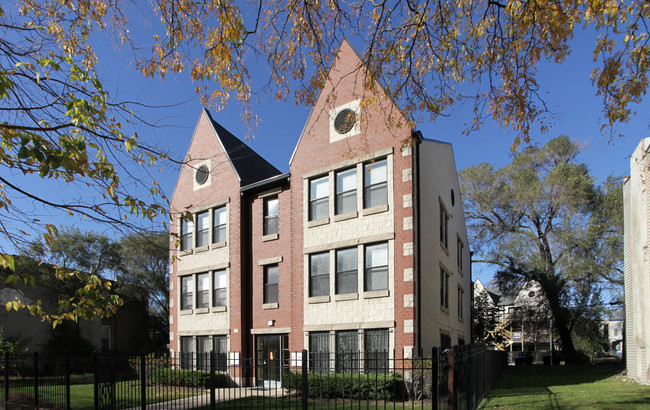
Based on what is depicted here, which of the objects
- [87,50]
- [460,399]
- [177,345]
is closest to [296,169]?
[177,345]

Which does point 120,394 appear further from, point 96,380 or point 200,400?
point 200,400

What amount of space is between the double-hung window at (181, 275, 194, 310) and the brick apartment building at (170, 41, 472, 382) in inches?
2.6

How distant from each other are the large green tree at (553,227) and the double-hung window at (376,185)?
20.7m

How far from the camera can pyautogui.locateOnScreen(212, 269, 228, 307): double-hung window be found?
72.6 ft

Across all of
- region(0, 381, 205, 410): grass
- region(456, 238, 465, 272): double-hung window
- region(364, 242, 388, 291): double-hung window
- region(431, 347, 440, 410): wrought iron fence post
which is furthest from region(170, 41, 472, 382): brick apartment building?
region(431, 347, 440, 410): wrought iron fence post

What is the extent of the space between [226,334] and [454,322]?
35.8 feet

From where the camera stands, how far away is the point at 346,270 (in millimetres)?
18188

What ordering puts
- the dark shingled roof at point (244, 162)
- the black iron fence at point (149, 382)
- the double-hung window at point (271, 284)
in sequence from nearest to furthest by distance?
the black iron fence at point (149, 382), the double-hung window at point (271, 284), the dark shingled roof at point (244, 162)

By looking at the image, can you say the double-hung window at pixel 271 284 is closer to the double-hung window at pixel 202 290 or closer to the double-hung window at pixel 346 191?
the double-hung window at pixel 202 290

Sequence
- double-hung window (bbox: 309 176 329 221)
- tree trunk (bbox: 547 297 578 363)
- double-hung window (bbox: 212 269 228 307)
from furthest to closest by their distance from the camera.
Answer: tree trunk (bbox: 547 297 578 363) → double-hung window (bbox: 212 269 228 307) → double-hung window (bbox: 309 176 329 221)

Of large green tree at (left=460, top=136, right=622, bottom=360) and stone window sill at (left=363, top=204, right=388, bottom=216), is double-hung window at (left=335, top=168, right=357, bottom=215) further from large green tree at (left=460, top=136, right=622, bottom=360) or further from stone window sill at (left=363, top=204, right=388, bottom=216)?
large green tree at (left=460, top=136, right=622, bottom=360)

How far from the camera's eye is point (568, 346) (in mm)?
37000

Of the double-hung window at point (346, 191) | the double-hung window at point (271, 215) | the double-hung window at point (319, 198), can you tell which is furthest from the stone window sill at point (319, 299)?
the double-hung window at point (271, 215)

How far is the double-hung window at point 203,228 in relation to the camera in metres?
23.4
